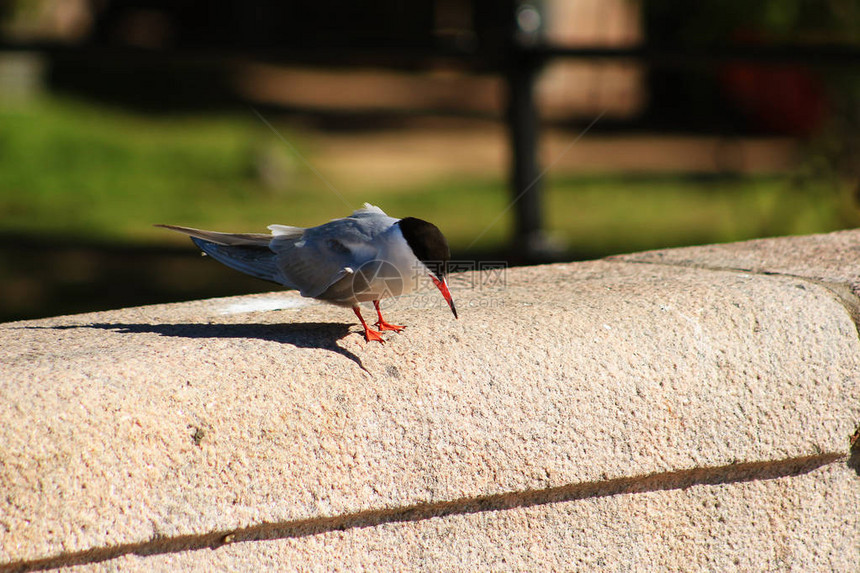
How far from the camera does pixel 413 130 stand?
14883 millimetres

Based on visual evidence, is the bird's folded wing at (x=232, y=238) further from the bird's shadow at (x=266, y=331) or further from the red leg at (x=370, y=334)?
the red leg at (x=370, y=334)

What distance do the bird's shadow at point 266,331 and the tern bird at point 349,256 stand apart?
0.24 feet

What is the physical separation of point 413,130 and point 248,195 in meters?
5.09

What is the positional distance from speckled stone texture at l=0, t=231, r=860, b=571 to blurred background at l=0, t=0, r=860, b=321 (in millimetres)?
1013

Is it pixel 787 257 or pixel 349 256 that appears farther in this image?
pixel 787 257

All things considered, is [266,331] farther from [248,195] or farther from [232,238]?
[248,195]

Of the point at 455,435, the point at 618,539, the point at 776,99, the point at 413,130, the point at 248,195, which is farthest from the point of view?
the point at 413,130

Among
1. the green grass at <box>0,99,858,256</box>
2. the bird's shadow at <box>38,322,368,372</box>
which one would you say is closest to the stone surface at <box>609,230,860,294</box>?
the bird's shadow at <box>38,322,368,372</box>

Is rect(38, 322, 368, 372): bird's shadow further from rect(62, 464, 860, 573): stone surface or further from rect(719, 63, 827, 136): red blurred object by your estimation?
rect(719, 63, 827, 136): red blurred object

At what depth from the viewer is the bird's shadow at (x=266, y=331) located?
188 cm

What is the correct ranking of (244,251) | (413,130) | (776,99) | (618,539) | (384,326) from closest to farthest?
(618,539), (384,326), (244,251), (776,99), (413,130)

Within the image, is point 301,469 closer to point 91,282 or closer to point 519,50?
point 519,50

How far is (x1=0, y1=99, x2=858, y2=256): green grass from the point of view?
852cm

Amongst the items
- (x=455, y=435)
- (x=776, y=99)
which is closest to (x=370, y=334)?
(x=455, y=435)
